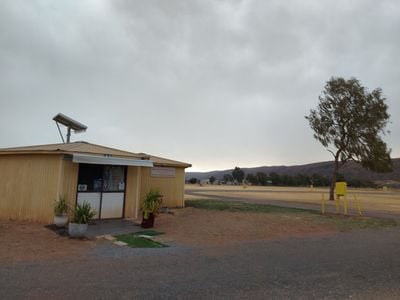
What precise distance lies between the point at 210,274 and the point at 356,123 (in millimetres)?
24826

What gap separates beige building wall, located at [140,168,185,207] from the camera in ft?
49.7

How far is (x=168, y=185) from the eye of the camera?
52.7 ft

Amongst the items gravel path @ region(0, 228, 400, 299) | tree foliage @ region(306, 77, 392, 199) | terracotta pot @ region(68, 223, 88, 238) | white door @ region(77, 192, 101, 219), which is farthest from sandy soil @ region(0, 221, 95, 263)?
tree foliage @ region(306, 77, 392, 199)

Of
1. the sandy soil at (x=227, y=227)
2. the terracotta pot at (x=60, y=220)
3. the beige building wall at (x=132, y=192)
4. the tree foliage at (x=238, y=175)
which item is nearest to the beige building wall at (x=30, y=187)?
the terracotta pot at (x=60, y=220)

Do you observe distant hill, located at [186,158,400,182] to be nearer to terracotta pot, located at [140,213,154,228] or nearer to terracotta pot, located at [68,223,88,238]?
terracotta pot, located at [140,213,154,228]

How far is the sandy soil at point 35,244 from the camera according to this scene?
622 centimetres

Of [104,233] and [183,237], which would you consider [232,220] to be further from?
[104,233]

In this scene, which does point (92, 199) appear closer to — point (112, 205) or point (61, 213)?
point (112, 205)

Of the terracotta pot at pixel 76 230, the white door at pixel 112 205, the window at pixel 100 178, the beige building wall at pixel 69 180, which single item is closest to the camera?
the terracotta pot at pixel 76 230

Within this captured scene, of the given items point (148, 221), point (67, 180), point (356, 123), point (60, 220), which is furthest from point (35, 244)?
point (356, 123)

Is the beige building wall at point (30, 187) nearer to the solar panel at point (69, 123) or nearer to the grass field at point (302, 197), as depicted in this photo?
the solar panel at point (69, 123)

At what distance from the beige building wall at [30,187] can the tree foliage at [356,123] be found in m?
23.3

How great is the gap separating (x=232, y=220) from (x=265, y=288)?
7.44 meters

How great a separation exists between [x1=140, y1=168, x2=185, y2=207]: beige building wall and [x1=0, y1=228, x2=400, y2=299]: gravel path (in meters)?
7.48
